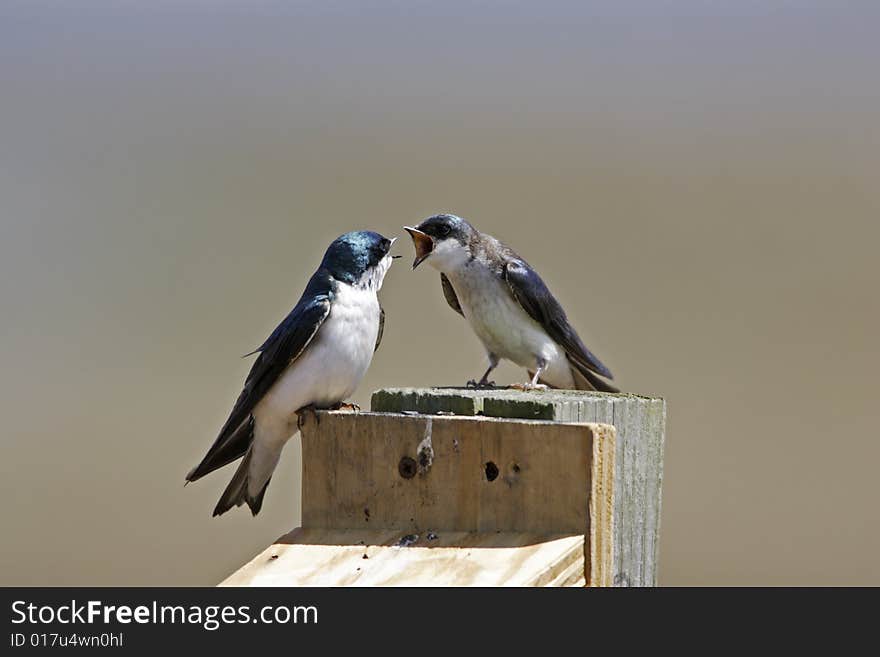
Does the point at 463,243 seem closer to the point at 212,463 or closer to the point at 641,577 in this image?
the point at 212,463

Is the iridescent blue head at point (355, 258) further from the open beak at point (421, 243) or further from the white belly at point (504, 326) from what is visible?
the white belly at point (504, 326)

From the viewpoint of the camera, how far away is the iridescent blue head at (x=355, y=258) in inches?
154

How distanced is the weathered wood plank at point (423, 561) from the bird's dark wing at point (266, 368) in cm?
121

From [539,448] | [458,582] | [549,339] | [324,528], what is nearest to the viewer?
[458,582]

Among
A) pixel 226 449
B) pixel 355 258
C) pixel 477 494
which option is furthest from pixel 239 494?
pixel 477 494

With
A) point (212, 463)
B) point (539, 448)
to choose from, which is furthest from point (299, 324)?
point (539, 448)

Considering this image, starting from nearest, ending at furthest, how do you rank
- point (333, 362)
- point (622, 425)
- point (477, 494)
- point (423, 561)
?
point (423, 561), point (477, 494), point (622, 425), point (333, 362)

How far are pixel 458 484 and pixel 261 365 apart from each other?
1477mm

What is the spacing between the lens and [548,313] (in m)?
5.14

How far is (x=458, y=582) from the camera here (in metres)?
2.13

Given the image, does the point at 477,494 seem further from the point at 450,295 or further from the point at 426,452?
the point at 450,295

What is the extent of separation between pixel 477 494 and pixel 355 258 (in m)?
1.71

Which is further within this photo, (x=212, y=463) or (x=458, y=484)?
(x=212, y=463)

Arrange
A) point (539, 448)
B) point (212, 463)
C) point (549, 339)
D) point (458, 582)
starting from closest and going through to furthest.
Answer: point (458, 582), point (539, 448), point (212, 463), point (549, 339)
